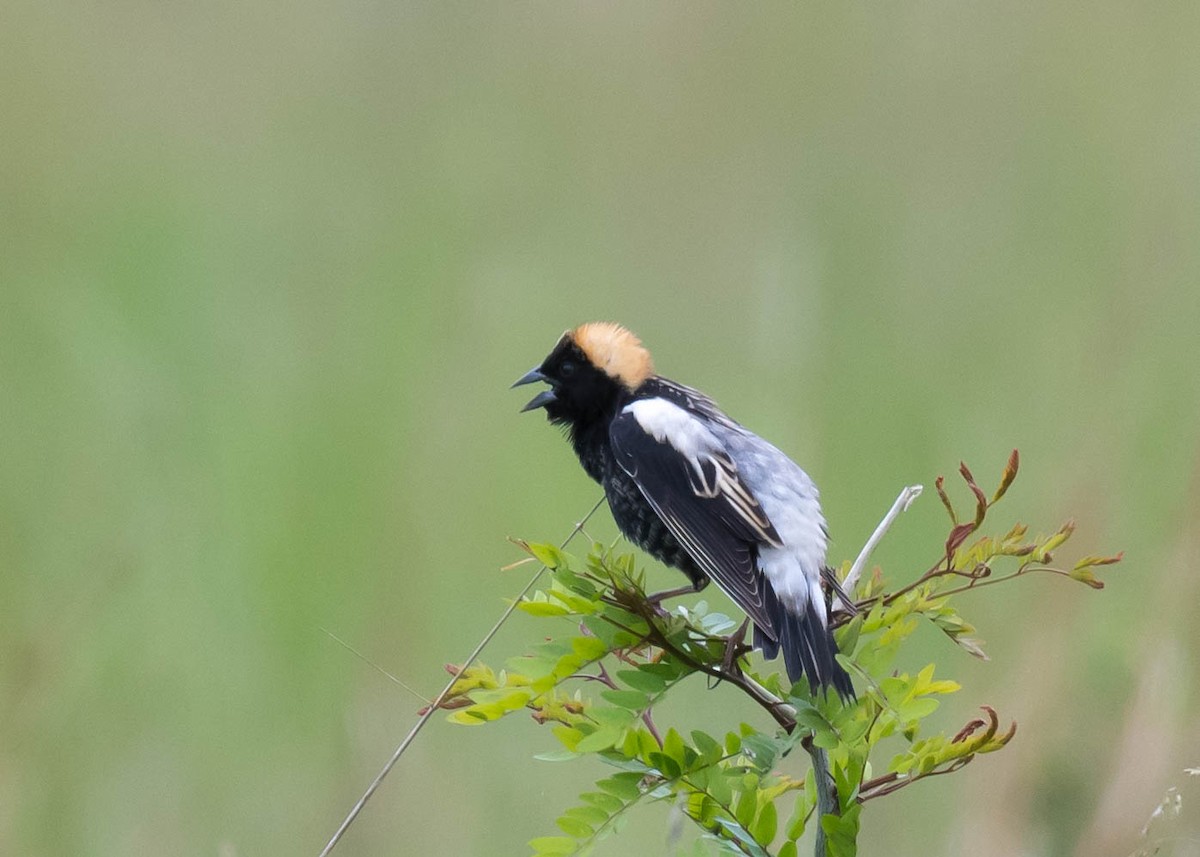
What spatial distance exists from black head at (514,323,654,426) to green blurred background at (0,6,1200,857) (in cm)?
39

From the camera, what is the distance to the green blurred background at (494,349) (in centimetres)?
223

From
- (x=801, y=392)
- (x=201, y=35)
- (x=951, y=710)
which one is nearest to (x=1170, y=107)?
(x=801, y=392)

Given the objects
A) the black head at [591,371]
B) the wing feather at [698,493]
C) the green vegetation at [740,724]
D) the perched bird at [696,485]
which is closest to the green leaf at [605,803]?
the green vegetation at [740,724]

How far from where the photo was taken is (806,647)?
1440 mm

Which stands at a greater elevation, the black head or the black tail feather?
the black head

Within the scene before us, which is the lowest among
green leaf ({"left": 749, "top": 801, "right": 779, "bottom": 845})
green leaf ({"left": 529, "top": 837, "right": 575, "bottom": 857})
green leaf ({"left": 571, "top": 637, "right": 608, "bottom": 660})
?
green leaf ({"left": 529, "top": 837, "right": 575, "bottom": 857})

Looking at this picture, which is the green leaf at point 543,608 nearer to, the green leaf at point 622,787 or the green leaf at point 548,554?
the green leaf at point 548,554

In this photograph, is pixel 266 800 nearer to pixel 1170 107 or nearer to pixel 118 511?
pixel 118 511

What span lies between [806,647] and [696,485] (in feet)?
1.71

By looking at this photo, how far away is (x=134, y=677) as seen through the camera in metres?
2.40

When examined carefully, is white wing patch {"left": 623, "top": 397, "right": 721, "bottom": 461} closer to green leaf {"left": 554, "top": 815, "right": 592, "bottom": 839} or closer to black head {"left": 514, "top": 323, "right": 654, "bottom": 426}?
black head {"left": 514, "top": 323, "right": 654, "bottom": 426}

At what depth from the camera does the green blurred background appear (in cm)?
223

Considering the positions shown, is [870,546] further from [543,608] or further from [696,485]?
[696,485]

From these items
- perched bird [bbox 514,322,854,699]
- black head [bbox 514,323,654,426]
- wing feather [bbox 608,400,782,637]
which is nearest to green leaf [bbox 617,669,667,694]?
perched bird [bbox 514,322,854,699]
